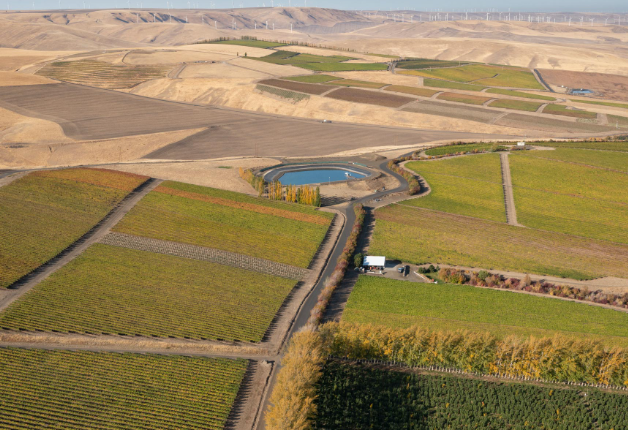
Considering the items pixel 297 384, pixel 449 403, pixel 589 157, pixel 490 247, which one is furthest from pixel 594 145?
pixel 297 384

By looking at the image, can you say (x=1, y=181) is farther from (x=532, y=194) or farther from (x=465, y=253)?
(x=532, y=194)

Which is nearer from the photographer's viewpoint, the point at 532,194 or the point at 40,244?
the point at 40,244

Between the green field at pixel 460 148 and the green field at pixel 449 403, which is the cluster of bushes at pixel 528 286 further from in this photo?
the green field at pixel 460 148

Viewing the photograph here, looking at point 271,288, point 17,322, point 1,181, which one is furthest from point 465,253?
point 1,181

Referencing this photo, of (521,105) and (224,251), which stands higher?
(521,105)

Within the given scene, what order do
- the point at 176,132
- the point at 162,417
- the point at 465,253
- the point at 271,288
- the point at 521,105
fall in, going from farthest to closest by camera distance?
the point at 521,105, the point at 176,132, the point at 465,253, the point at 271,288, the point at 162,417

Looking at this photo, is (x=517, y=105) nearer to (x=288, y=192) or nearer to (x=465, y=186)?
(x=465, y=186)

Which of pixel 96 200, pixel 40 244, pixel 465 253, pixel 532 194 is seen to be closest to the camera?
pixel 40 244

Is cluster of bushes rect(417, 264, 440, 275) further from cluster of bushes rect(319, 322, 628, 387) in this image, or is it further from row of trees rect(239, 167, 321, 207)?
row of trees rect(239, 167, 321, 207)
